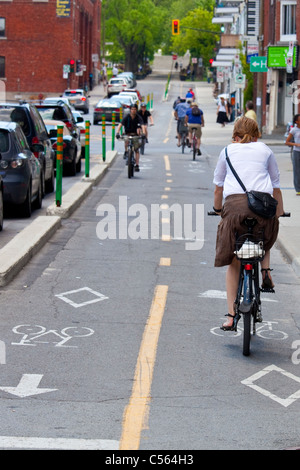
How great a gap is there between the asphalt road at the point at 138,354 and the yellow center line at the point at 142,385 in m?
0.01

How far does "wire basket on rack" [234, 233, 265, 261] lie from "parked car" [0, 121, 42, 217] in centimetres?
887

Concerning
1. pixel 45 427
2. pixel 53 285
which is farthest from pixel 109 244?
pixel 45 427

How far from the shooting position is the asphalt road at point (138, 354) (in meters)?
5.97

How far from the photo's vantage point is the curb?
11.2 meters

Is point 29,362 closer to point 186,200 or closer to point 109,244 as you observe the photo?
point 109,244

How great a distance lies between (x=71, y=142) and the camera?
994 inches

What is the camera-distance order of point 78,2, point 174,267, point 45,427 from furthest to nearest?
point 78,2
point 174,267
point 45,427

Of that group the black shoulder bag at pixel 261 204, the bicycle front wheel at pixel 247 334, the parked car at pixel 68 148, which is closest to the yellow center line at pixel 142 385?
the bicycle front wheel at pixel 247 334

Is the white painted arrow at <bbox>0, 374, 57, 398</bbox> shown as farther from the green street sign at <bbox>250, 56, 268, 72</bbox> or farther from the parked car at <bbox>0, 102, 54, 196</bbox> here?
the green street sign at <bbox>250, 56, 268, 72</bbox>

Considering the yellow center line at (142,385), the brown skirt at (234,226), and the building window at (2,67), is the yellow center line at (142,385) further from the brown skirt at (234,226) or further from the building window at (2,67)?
the building window at (2,67)

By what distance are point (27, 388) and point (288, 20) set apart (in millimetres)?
43888

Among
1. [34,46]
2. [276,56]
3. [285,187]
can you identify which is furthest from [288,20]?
[34,46]

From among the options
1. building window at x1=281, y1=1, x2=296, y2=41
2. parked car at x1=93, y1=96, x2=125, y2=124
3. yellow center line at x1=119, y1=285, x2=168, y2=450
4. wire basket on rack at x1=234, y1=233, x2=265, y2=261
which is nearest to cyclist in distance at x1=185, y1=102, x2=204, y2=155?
building window at x1=281, y1=1, x2=296, y2=41

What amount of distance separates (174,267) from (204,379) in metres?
5.17
